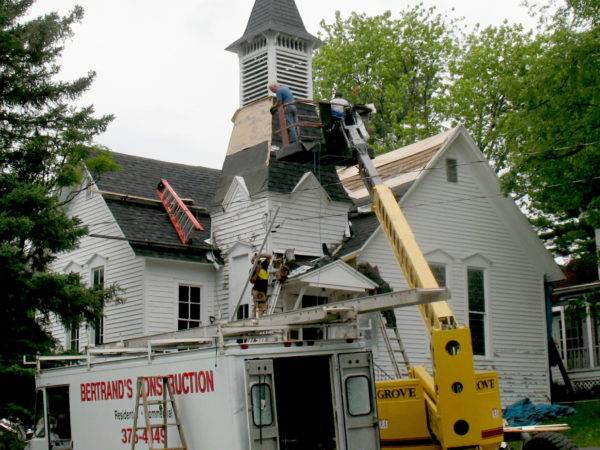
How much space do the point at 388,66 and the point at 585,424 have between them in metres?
25.2

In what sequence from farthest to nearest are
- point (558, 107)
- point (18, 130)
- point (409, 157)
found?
1. point (409, 157)
2. point (558, 107)
3. point (18, 130)

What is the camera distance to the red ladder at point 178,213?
23500mm

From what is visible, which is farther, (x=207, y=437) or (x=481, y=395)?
(x=481, y=395)

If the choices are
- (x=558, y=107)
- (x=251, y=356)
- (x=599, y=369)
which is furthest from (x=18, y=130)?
(x=599, y=369)

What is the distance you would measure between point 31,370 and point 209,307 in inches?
299

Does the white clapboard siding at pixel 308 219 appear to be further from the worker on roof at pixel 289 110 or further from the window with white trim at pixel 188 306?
the worker on roof at pixel 289 110

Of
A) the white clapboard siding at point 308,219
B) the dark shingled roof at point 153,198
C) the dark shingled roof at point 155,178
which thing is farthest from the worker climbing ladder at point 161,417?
the dark shingled roof at point 155,178

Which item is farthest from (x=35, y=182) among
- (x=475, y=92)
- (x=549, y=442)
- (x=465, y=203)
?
(x=475, y=92)

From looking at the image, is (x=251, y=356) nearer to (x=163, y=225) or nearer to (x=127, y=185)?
(x=163, y=225)

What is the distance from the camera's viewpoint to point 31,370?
53.6ft

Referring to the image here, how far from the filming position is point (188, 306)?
23.2 m

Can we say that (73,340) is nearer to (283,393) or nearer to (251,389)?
(283,393)

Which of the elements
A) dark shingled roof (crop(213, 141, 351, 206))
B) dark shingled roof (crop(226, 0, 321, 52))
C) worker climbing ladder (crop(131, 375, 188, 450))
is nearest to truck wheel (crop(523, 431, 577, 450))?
worker climbing ladder (crop(131, 375, 188, 450))

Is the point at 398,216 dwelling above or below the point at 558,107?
below
